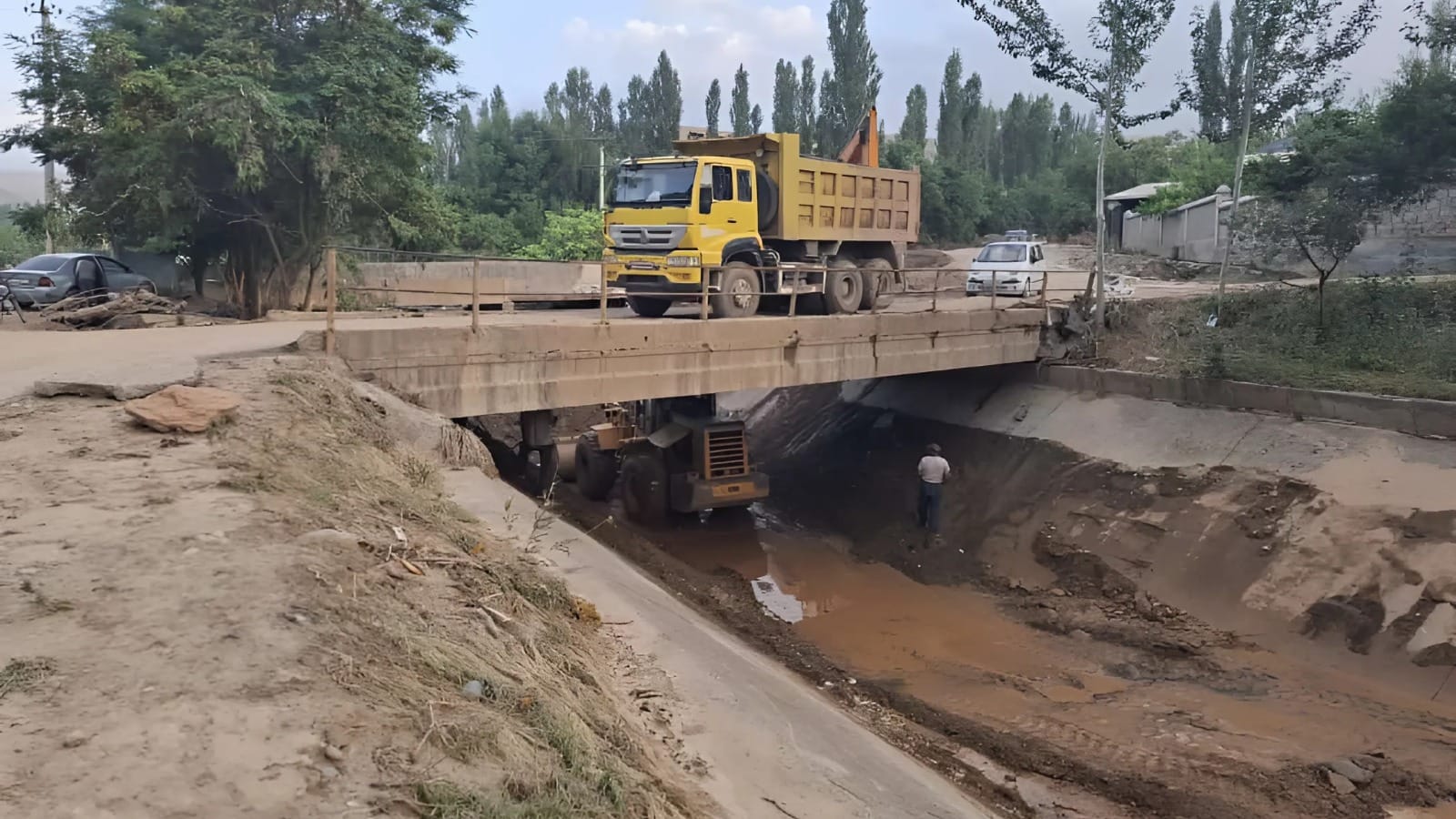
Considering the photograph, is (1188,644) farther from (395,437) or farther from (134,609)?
(134,609)

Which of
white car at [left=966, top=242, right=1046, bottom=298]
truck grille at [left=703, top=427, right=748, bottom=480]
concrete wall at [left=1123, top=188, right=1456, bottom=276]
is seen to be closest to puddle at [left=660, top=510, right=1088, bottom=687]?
truck grille at [left=703, top=427, right=748, bottom=480]

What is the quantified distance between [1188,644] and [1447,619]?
2.71 m

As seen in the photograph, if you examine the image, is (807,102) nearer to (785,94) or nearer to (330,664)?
(785,94)

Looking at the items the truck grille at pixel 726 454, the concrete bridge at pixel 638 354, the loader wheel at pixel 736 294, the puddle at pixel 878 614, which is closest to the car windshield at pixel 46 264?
the concrete bridge at pixel 638 354

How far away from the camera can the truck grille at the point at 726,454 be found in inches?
687

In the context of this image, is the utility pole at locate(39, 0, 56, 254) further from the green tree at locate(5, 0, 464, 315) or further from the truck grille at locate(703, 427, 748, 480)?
the truck grille at locate(703, 427, 748, 480)

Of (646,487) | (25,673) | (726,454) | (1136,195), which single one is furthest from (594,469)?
(1136,195)

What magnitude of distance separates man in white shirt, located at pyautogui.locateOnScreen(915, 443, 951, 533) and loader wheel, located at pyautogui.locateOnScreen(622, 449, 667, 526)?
4654 millimetres

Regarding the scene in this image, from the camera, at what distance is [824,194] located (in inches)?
723

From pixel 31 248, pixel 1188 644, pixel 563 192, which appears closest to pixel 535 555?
pixel 1188 644

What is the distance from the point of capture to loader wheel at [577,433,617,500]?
19.5 m

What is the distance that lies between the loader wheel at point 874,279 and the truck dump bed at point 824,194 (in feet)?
1.66

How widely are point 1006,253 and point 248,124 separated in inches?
720

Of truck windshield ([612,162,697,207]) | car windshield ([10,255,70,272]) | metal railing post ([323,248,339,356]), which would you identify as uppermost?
truck windshield ([612,162,697,207])
